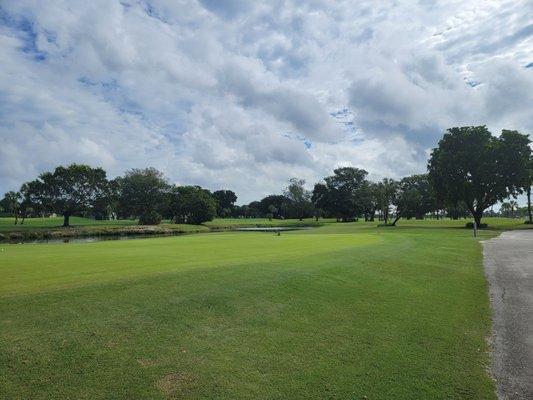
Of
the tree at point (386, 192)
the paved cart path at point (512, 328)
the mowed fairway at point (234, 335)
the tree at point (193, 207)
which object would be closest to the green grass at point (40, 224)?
the tree at point (193, 207)

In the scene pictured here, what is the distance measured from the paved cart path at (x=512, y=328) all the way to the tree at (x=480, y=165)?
48453 millimetres

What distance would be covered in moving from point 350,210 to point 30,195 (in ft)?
296

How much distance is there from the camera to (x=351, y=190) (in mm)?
131000

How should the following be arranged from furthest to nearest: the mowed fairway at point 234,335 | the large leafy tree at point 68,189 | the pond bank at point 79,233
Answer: the large leafy tree at point 68,189
the pond bank at point 79,233
the mowed fairway at point 234,335

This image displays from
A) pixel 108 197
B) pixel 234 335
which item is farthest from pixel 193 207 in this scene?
pixel 234 335

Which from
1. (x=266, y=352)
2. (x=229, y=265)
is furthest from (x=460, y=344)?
(x=229, y=265)

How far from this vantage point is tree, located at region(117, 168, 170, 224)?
4065 inches

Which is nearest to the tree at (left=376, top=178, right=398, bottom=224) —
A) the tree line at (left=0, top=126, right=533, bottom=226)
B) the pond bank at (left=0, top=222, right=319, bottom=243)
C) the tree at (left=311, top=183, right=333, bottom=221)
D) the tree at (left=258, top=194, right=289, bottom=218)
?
the tree line at (left=0, top=126, right=533, bottom=226)

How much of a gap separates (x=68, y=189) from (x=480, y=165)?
84267 mm

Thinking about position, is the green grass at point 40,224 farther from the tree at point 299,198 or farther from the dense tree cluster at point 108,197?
the tree at point 299,198

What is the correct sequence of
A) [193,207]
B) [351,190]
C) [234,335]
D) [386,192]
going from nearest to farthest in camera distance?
1. [234,335]
2. [386,192]
3. [193,207]
4. [351,190]

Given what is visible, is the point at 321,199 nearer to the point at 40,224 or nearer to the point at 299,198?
the point at 299,198

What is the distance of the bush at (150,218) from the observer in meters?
103

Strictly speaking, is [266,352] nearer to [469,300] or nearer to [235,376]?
[235,376]
